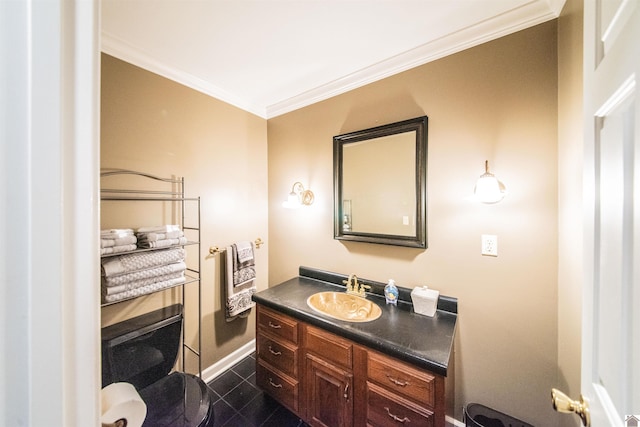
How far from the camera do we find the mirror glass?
158 cm

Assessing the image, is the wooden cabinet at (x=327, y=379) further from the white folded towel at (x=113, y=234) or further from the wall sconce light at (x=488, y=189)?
the white folded towel at (x=113, y=234)

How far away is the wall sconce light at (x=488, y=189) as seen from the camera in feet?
4.12

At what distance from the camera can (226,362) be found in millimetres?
2084

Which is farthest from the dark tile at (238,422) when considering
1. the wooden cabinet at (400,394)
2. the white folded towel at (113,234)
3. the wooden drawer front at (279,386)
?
the white folded towel at (113,234)

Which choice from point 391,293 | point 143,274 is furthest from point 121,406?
point 391,293

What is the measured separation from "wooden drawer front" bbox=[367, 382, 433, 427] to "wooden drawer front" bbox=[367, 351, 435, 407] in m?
0.03

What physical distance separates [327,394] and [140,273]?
1.28 m

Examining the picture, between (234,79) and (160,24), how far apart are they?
60 centimetres

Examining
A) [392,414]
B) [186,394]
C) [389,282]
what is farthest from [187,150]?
[392,414]

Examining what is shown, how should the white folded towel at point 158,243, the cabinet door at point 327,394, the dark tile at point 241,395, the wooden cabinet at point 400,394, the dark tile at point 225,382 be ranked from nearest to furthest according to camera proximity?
1. the wooden cabinet at point 400,394
2. the cabinet door at point 327,394
3. the white folded towel at point 158,243
4. the dark tile at point 241,395
5. the dark tile at point 225,382

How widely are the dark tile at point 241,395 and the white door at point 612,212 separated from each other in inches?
75.1

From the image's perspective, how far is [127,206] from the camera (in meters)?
1.51

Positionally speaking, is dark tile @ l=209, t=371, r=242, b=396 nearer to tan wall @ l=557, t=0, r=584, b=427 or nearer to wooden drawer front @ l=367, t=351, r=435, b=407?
wooden drawer front @ l=367, t=351, r=435, b=407

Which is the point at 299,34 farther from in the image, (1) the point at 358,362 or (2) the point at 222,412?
(2) the point at 222,412
